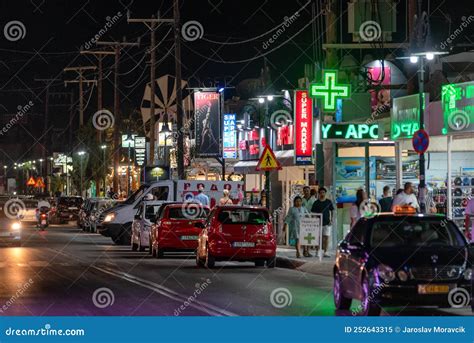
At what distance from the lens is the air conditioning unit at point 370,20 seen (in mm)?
36469

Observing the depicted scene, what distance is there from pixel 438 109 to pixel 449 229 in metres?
11.1

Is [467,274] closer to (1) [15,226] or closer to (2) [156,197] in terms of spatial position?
(1) [15,226]

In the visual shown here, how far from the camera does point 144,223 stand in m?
35.5

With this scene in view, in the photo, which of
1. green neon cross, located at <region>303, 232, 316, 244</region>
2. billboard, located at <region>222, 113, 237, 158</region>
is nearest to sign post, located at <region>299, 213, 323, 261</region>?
green neon cross, located at <region>303, 232, 316, 244</region>

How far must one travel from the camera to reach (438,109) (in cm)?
2722

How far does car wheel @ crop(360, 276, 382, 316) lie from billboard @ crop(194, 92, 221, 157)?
3220cm

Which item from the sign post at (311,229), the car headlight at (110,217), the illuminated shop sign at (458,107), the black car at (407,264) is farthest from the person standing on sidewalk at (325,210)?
the car headlight at (110,217)

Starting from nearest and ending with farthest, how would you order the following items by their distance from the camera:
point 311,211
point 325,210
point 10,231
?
point 325,210 → point 311,211 → point 10,231

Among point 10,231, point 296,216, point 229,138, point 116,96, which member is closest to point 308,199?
point 296,216

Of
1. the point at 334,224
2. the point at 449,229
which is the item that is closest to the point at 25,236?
the point at 334,224

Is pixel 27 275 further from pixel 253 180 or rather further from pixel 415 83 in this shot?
pixel 253 180

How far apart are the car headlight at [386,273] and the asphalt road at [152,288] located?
1176mm

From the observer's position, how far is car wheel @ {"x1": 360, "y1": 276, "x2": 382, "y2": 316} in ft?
50.4

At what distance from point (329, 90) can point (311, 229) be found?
15.8ft
